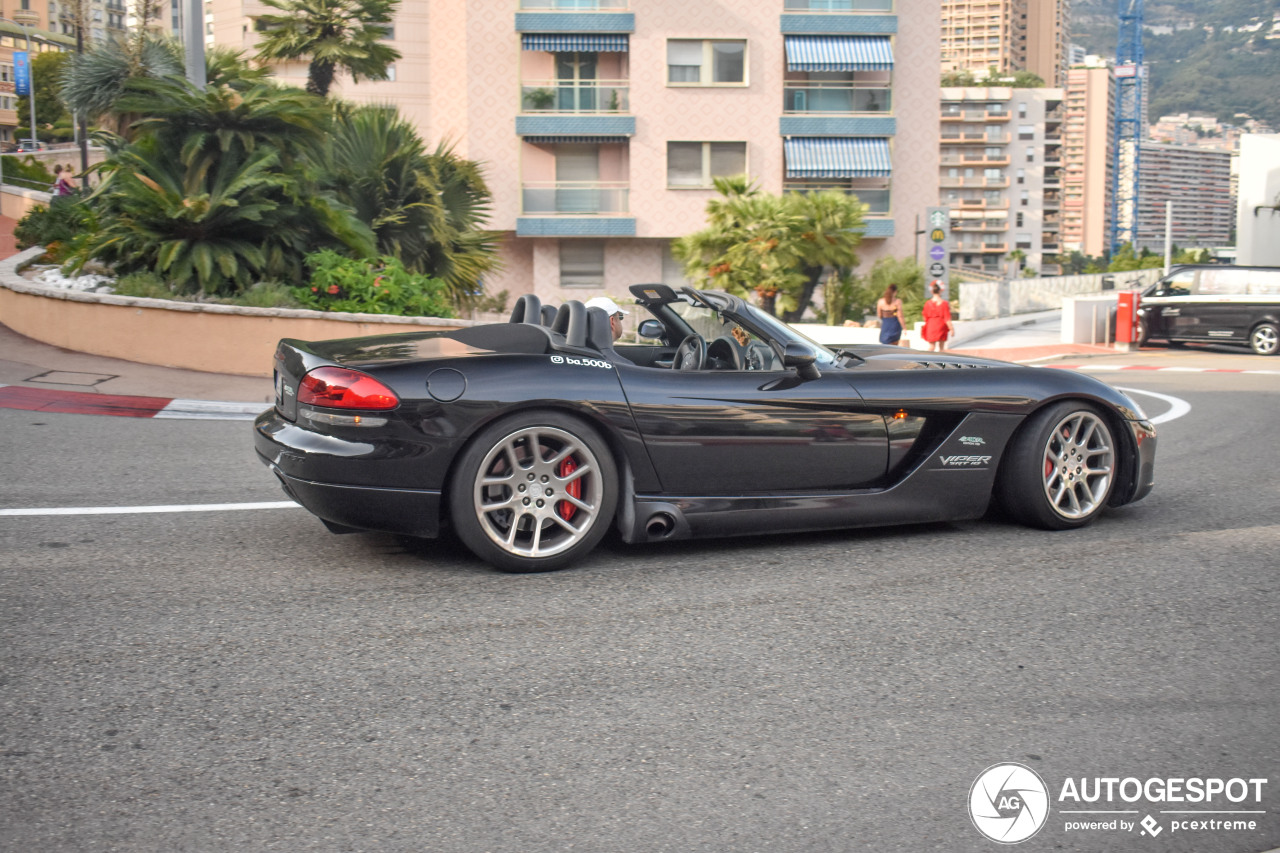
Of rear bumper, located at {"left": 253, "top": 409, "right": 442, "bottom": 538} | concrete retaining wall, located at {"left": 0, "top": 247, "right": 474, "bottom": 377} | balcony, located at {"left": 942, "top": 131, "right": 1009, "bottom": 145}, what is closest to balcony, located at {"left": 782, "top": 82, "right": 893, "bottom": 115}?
concrete retaining wall, located at {"left": 0, "top": 247, "right": 474, "bottom": 377}

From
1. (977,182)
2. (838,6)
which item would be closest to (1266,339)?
(838,6)

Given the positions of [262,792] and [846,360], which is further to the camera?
[846,360]

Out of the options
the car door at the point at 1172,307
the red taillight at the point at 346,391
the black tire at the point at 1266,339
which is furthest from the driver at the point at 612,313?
the car door at the point at 1172,307

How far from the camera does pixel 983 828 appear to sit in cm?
280

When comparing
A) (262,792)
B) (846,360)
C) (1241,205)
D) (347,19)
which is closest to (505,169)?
(347,19)

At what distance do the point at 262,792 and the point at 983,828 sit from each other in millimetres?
1704

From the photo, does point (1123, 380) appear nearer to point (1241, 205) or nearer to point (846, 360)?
point (846, 360)

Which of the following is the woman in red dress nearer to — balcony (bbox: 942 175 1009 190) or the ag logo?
the ag logo

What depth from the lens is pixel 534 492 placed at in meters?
4.79

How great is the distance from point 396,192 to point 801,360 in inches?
484

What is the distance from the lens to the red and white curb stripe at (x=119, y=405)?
396 inches

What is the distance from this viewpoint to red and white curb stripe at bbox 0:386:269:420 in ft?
33.0

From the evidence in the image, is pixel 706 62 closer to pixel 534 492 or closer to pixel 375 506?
pixel 534 492

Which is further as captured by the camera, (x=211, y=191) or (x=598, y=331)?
(x=211, y=191)
